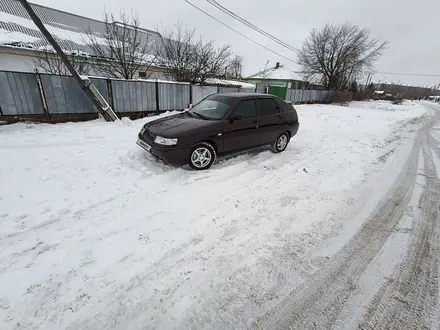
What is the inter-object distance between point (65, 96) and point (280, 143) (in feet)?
25.1

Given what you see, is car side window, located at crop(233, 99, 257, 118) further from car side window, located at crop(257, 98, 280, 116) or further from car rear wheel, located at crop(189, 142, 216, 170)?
car rear wheel, located at crop(189, 142, 216, 170)

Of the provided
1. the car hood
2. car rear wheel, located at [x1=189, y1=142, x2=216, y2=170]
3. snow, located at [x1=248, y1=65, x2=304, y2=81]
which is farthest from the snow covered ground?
snow, located at [x1=248, y1=65, x2=304, y2=81]

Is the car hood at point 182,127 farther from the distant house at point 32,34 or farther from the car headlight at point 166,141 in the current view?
the distant house at point 32,34

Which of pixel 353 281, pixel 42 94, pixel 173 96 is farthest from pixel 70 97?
pixel 353 281

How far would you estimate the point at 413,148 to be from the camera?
A: 6.98 meters

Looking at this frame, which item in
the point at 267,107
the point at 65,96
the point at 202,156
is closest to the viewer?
the point at 202,156

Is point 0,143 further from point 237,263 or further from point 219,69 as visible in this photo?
point 219,69

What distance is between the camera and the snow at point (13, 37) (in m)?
12.4

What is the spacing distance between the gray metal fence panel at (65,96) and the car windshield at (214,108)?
520 cm

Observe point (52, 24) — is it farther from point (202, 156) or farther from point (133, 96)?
point (202, 156)

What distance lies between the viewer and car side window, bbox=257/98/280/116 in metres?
5.33

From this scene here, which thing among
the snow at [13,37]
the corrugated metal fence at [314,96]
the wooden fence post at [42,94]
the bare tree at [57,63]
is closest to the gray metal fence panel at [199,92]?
the bare tree at [57,63]

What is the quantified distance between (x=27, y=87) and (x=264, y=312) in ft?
29.9

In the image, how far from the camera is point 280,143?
592 centimetres
